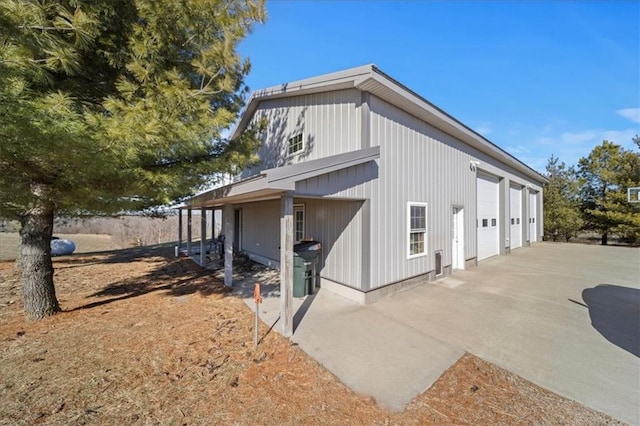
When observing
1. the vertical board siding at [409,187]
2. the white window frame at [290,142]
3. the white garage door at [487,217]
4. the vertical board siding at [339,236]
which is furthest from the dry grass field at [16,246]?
the white garage door at [487,217]

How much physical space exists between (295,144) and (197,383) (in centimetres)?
652

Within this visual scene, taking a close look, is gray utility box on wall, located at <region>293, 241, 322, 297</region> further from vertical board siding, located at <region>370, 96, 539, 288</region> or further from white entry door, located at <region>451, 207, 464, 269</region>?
white entry door, located at <region>451, 207, 464, 269</region>

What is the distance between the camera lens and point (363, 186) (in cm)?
559

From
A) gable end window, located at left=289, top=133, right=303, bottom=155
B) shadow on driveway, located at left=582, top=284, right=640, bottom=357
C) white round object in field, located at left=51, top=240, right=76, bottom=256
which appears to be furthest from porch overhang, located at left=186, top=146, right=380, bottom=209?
white round object in field, located at left=51, top=240, right=76, bottom=256

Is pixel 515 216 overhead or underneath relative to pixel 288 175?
underneath

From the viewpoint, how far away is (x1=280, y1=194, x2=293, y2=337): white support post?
4133mm

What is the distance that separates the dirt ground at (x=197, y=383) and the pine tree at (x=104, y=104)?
72.8 inches

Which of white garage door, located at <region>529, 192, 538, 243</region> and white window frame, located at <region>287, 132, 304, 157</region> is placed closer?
white window frame, located at <region>287, 132, 304, 157</region>

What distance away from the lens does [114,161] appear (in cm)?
339

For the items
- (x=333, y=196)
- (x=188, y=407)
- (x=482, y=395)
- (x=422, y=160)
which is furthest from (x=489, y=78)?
(x=188, y=407)

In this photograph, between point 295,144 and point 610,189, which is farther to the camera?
point 610,189

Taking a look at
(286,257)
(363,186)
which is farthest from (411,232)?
(286,257)

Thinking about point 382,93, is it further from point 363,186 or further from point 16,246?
point 16,246

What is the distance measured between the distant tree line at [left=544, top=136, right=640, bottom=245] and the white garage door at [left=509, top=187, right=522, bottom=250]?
694cm
